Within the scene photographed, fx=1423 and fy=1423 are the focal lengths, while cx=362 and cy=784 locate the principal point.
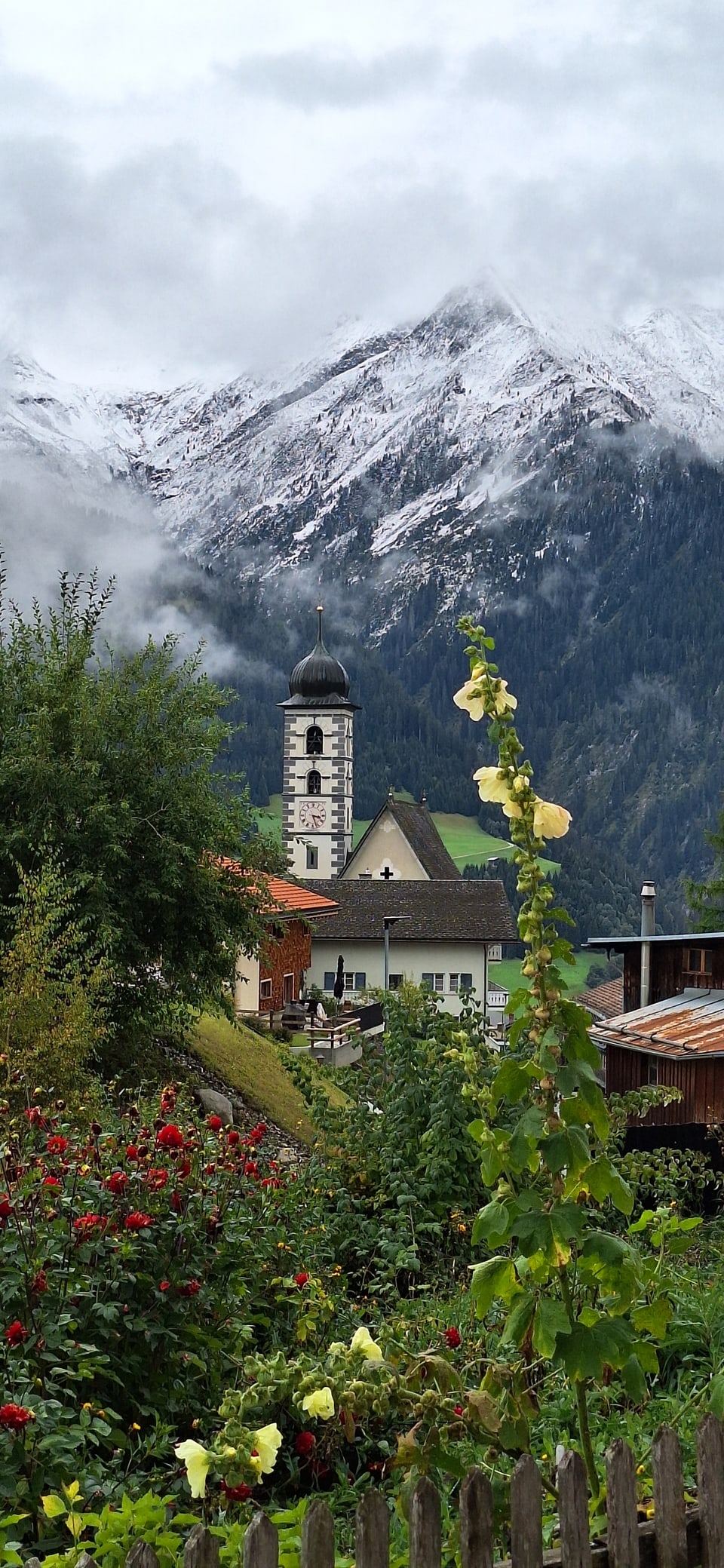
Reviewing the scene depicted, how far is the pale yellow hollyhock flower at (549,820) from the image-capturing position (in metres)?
3.54

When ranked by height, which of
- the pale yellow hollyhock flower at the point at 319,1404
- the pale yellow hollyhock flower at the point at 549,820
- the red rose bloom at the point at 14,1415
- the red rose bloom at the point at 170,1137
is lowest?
the red rose bloom at the point at 14,1415

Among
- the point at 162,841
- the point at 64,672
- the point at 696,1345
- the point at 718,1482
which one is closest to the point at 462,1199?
the point at 696,1345

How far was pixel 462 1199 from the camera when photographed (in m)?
9.55

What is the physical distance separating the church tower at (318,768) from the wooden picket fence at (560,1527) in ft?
283

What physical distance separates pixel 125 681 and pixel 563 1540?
679 inches

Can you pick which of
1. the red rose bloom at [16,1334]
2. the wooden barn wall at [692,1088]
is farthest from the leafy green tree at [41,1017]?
the wooden barn wall at [692,1088]

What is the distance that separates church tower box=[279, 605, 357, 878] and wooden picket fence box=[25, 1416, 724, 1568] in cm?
8640

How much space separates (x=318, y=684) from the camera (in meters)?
96.0

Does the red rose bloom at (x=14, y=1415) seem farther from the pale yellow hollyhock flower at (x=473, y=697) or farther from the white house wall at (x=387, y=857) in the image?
the white house wall at (x=387, y=857)

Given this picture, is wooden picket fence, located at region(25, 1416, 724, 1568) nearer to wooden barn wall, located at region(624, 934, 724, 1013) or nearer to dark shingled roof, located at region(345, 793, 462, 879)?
wooden barn wall, located at region(624, 934, 724, 1013)

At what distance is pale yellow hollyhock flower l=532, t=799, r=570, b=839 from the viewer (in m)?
3.54

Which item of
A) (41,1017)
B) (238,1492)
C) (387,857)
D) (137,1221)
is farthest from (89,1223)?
(387,857)

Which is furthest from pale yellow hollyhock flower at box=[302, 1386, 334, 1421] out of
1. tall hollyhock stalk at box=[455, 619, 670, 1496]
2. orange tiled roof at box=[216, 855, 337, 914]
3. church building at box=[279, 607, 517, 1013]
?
church building at box=[279, 607, 517, 1013]

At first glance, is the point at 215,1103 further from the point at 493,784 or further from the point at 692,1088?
the point at 493,784
